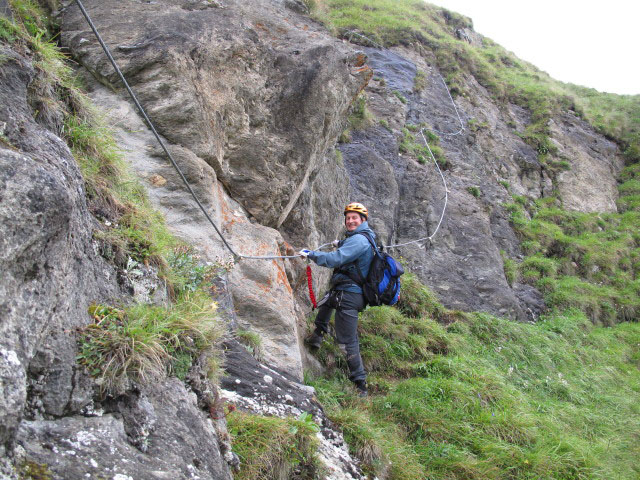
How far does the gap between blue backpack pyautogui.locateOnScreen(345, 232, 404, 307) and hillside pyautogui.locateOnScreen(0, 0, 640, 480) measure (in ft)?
3.55

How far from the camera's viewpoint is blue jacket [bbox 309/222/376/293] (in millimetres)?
5852

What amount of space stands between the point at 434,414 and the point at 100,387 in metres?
4.64

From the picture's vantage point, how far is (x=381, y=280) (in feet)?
20.3

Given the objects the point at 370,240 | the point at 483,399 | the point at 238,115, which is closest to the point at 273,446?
the point at 370,240

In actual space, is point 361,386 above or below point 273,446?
below

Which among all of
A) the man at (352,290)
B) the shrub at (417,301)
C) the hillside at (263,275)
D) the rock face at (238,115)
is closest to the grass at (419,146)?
the hillside at (263,275)

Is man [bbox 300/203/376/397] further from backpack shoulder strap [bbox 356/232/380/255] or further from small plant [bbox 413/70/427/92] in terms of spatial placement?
small plant [bbox 413/70/427/92]

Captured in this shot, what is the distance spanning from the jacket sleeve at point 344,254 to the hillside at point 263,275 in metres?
0.75

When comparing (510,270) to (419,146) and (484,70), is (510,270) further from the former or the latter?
(484,70)

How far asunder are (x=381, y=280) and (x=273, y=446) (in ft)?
9.87

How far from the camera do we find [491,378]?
285 inches

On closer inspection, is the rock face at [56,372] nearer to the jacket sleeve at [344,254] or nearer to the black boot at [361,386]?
the jacket sleeve at [344,254]

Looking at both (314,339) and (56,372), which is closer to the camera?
(56,372)

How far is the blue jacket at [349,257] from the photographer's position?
5.85m
